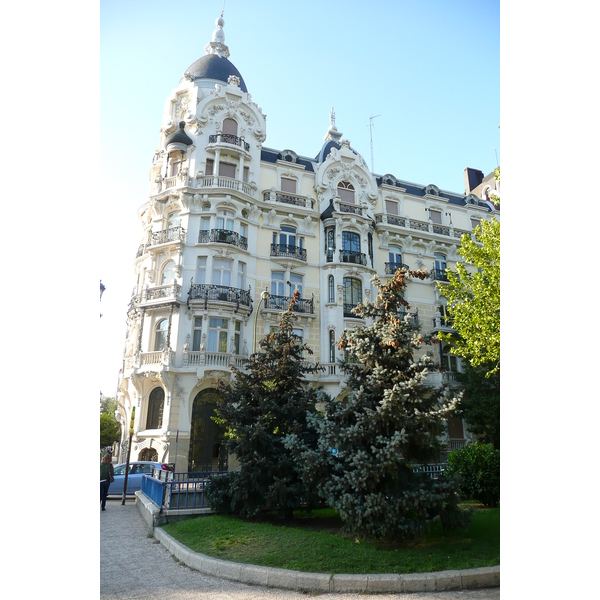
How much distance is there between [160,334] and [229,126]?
14.1 metres

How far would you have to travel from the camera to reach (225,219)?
26.1m

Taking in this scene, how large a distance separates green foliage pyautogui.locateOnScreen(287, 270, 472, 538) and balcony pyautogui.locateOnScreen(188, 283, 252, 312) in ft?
47.9

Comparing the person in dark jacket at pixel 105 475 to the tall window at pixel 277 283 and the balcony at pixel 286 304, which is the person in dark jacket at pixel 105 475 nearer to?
the balcony at pixel 286 304

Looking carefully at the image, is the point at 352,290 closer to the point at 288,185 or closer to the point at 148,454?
the point at 288,185

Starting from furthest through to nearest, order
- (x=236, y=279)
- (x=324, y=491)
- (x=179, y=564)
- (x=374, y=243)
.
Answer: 1. (x=374, y=243)
2. (x=236, y=279)
3. (x=324, y=491)
4. (x=179, y=564)

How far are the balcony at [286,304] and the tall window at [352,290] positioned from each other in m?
2.48

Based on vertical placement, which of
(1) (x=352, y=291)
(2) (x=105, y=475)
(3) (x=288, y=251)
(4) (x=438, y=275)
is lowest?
(2) (x=105, y=475)

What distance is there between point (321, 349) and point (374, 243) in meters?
9.06

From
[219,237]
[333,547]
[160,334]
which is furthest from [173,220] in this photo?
[333,547]

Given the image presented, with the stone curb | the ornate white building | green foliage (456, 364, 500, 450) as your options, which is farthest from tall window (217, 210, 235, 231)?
the stone curb

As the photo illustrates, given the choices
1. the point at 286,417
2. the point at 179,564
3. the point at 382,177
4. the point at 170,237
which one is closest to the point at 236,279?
the point at 170,237

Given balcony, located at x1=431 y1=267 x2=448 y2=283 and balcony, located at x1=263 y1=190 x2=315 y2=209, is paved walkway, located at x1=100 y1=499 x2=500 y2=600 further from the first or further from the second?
balcony, located at x1=431 y1=267 x2=448 y2=283

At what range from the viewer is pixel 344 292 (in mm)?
27891
